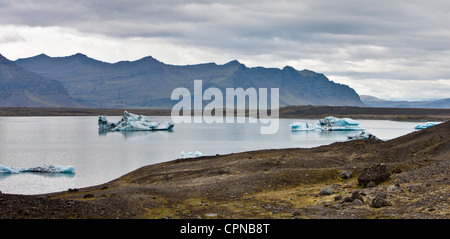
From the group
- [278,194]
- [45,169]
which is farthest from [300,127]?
[278,194]

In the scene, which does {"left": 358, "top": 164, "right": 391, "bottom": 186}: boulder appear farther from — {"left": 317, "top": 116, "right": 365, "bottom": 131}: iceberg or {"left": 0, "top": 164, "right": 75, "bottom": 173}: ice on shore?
{"left": 317, "top": 116, "right": 365, "bottom": 131}: iceberg

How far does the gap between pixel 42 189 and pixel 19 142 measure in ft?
130

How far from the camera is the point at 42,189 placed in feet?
100

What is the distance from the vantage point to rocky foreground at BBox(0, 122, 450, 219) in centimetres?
1497

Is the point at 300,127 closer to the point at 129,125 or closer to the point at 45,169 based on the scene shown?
the point at 129,125

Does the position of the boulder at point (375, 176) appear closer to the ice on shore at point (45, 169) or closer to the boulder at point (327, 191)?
the boulder at point (327, 191)

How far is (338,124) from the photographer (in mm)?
99312

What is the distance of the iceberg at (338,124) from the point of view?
320 feet

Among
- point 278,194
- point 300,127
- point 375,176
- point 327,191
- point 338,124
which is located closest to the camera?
point 327,191

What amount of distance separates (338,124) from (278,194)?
3238 inches

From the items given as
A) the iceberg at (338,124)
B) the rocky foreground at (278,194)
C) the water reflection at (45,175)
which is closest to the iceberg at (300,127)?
the iceberg at (338,124)
